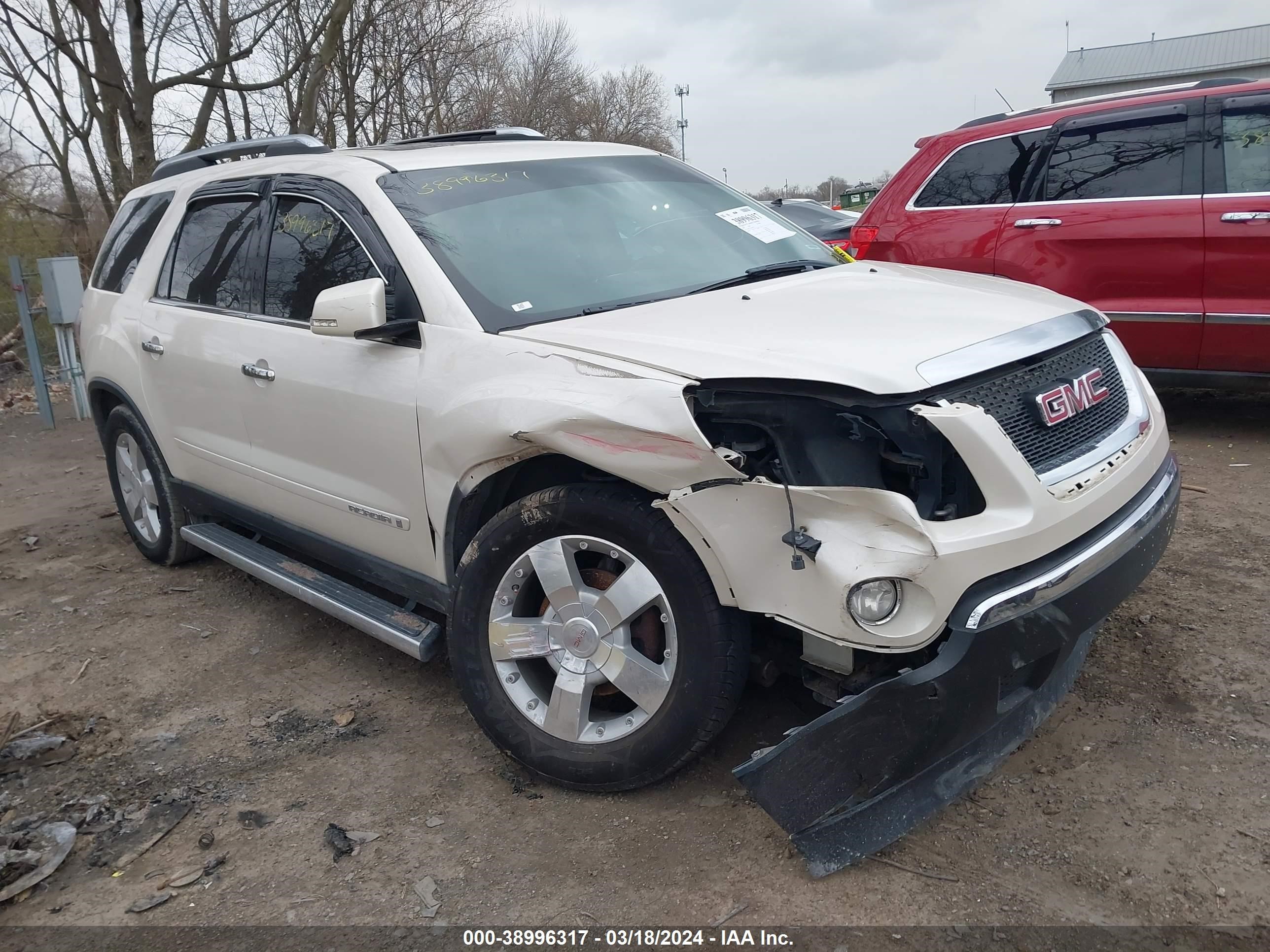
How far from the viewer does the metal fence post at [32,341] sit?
30.3ft

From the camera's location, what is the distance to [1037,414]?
2393 millimetres

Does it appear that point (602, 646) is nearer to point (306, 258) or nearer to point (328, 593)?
point (328, 593)

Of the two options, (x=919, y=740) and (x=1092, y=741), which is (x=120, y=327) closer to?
(x=919, y=740)

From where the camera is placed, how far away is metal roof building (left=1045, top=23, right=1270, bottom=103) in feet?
133

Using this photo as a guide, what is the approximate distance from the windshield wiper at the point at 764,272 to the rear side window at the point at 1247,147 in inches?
122

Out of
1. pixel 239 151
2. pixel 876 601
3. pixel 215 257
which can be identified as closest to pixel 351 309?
pixel 215 257

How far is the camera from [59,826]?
2.82 meters

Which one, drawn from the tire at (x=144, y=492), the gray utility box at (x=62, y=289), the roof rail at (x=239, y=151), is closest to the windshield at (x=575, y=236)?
the roof rail at (x=239, y=151)

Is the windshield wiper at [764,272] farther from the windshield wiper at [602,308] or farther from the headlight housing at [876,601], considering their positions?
the headlight housing at [876,601]

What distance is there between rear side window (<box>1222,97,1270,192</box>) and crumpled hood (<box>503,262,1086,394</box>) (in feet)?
9.40

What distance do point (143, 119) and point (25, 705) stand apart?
12.5 metres

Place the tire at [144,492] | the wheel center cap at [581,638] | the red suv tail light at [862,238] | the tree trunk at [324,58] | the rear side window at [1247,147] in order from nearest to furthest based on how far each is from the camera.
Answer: the wheel center cap at [581,638] → the tire at [144,492] → the rear side window at [1247,147] → the red suv tail light at [862,238] → the tree trunk at [324,58]

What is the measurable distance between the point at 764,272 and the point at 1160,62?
4991cm

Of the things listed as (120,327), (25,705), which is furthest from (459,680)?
(120,327)
